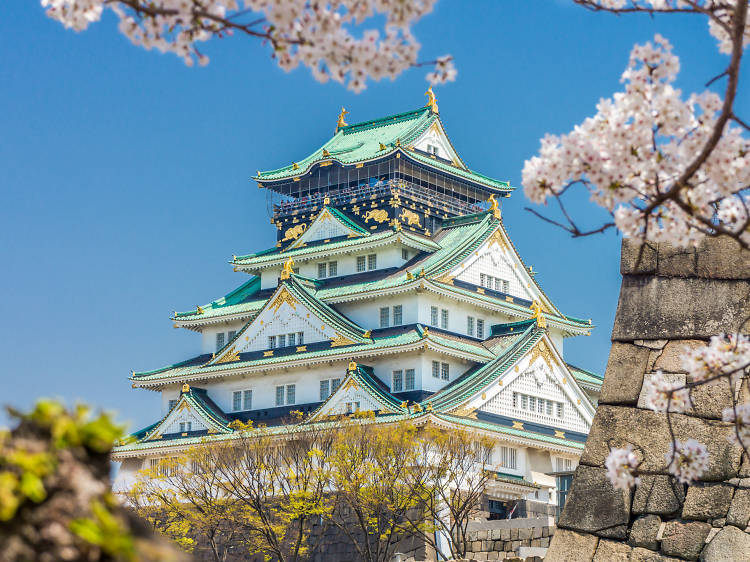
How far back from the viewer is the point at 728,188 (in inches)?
343

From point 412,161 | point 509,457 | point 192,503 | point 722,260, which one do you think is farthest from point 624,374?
point 412,161

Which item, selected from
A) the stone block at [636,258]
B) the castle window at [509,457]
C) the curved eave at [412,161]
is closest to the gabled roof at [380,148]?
the curved eave at [412,161]

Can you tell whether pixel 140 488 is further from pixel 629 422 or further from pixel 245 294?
pixel 629 422

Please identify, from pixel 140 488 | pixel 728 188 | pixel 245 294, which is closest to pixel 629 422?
pixel 728 188

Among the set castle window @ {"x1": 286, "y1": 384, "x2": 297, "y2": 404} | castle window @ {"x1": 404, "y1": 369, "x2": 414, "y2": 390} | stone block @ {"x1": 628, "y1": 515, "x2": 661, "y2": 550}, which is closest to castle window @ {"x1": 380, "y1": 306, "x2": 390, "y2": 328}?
castle window @ {"x1": 404, "y1": 369, "x2": 414, "y2": 390}

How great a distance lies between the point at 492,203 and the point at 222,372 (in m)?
15.0

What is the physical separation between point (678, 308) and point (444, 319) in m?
38.6

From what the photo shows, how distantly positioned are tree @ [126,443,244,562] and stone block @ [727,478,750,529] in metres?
30.3

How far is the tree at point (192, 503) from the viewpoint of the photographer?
43.2 m

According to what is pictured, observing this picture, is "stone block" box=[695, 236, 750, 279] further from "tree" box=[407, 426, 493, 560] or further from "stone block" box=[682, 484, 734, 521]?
"tree" box=[407, 426, 493, 560]

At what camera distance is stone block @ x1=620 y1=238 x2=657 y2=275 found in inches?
584

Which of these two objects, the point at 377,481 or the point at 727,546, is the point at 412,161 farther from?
the point at 727,546

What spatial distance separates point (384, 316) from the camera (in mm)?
53219

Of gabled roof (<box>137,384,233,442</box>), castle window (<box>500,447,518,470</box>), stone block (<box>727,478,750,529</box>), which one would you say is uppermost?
gabled roof (<box>137,384,233,442</box>)
